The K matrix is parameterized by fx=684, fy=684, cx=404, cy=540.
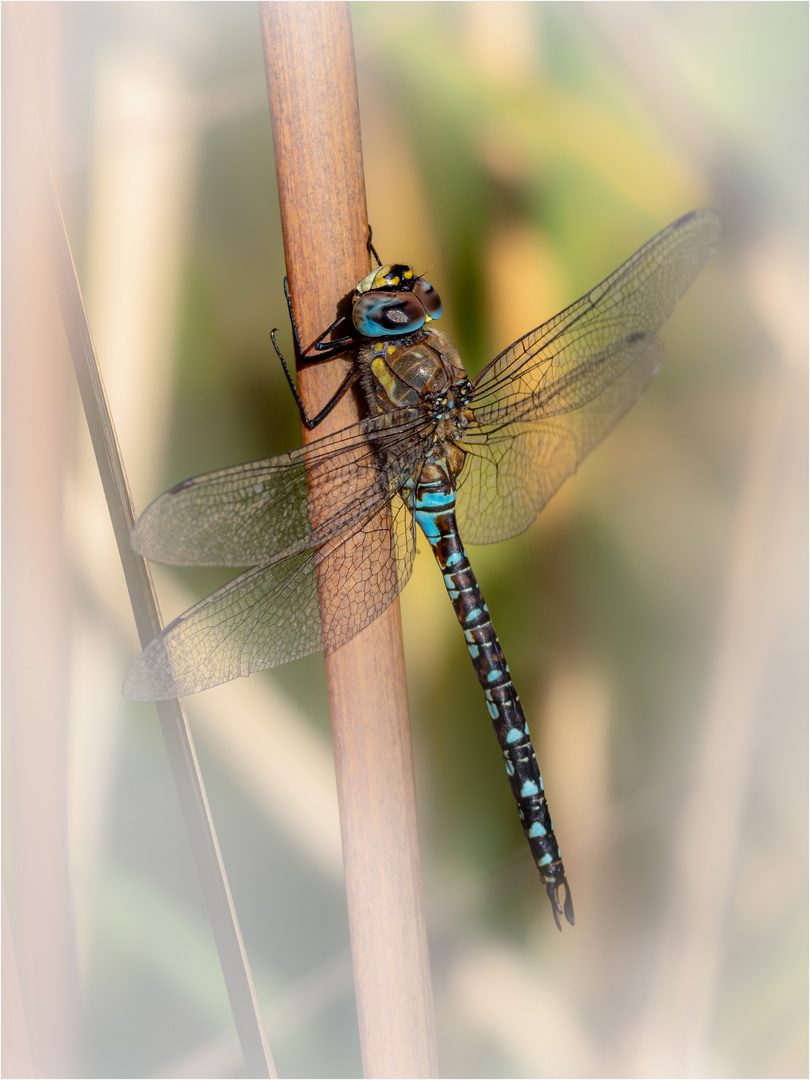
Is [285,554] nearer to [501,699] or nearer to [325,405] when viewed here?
[325,405]

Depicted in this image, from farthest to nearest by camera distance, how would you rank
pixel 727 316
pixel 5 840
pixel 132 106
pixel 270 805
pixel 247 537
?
1. pixel 727 316
2. pixel 270 805
3. pixel 132 106
4. pixel 5 840
5. pixel 247 537

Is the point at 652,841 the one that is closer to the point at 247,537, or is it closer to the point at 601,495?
the point at 601,495

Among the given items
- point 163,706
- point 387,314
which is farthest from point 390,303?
point 163,706

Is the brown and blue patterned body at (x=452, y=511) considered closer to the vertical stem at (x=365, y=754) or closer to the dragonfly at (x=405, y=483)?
the dragonfly at (x=405, y=483)

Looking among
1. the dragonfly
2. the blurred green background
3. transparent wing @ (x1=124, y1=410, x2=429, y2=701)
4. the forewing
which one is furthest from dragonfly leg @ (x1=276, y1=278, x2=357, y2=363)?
the blurred green background

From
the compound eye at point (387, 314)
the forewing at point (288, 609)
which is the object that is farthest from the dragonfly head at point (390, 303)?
the forewing at point (288, 609)

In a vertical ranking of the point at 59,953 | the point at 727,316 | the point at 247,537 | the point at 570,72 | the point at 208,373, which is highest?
the point at 570,72

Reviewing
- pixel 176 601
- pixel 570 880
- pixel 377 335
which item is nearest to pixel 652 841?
pixel 570 880

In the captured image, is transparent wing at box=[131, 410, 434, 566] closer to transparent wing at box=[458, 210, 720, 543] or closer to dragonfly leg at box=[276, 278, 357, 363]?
dragonfly leg at box=[276, 278, 357, 363]
